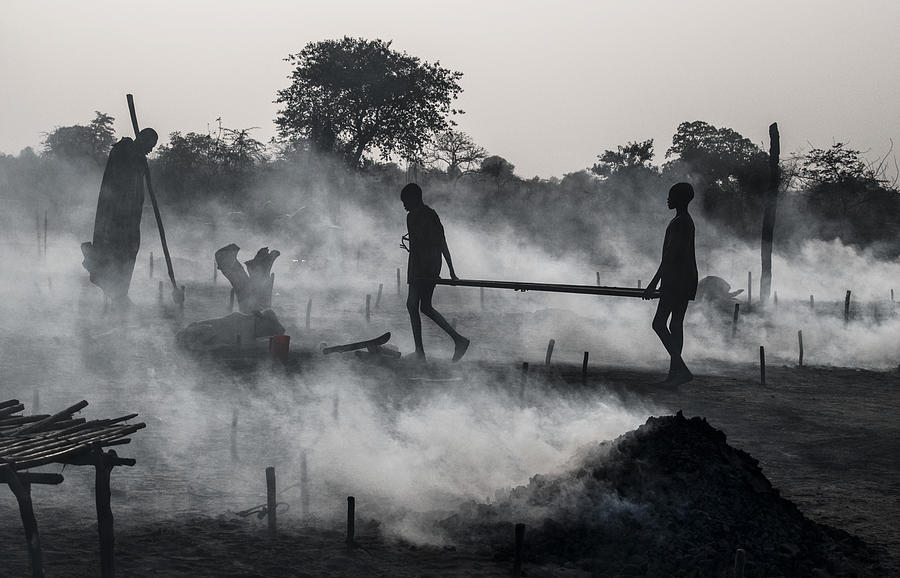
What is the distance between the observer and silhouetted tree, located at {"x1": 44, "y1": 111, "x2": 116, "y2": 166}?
157ft

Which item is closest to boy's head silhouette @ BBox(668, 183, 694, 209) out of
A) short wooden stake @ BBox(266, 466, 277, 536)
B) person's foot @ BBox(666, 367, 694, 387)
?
person's foot @ BBox(666, 367, 694, 387)

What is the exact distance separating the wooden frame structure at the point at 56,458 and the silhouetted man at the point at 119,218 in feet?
30.4

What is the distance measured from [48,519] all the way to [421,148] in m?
39.3

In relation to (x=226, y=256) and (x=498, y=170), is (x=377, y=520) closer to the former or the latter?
(x=226, y=256)

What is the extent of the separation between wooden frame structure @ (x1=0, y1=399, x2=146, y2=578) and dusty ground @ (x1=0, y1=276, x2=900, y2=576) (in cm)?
62

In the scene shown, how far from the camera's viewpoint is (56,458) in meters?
4.32

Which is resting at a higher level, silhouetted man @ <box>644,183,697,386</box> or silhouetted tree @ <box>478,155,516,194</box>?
silhouetted tree @ <box>478,155,516,194</box>

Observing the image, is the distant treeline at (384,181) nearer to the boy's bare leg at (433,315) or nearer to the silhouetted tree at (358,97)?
the silhouetted tree at (358,97)

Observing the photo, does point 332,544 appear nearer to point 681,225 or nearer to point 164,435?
point 164,435

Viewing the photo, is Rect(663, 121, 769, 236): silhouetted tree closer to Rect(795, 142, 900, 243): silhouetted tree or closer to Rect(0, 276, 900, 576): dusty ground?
Rect(795, 142, 900, 243): silhouetted tree

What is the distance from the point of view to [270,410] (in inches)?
381

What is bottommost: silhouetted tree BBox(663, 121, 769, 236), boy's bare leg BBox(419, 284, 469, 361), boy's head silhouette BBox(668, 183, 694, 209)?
boy's bare leg BBox(419, 284, 469, 361)

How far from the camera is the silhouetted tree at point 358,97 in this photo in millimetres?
42531

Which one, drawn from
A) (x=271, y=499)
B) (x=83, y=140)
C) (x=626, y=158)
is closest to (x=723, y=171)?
(x=626, y=158)
